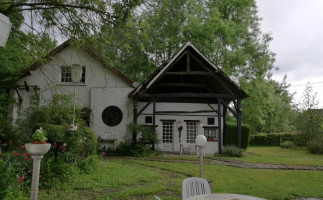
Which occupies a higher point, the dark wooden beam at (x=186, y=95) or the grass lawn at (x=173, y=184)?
the dark wooden beam at (x=186, y=95)

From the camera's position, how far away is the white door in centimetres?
1759

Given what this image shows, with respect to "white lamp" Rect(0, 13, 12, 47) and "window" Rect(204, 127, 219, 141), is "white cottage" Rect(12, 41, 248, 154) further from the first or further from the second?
"white lamp" Rect(0, 13, 12, 47)

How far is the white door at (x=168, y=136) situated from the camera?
17.6 meters

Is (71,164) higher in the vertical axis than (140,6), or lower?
lower

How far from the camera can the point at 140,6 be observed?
557cm

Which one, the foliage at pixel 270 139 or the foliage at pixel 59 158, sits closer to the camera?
the foliage at pixel 59 158

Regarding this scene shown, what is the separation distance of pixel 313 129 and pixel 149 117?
13.3 m

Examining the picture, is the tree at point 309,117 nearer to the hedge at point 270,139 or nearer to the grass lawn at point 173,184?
the hedge at point 270,139

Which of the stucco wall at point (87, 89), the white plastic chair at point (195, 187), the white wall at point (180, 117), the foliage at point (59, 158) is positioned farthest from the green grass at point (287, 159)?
the white plastic chair at point (195, 187)

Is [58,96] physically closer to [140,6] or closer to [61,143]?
[61,143]

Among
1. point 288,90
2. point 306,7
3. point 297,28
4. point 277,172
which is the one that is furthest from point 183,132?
point 288,90

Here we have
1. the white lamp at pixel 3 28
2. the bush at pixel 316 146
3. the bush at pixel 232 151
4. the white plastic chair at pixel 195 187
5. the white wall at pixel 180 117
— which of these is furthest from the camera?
the bush at pixel 316 146

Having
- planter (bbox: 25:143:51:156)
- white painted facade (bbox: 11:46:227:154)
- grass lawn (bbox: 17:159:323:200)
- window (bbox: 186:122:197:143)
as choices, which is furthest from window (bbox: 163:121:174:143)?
planter (bbox: 25:143:51:156)

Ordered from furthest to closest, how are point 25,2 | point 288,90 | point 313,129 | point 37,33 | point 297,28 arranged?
point 288,90, point 313,129, point 297,28, point 37,33, point 25,2
